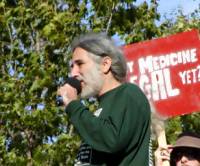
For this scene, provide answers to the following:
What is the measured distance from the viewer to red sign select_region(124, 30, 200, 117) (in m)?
5.50

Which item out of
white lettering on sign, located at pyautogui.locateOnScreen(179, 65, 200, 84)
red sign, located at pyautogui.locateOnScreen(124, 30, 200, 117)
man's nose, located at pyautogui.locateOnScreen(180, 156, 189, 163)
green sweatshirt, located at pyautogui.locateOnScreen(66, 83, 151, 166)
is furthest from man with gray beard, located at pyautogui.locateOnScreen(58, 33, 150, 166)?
white lettering on sign, located at pyautogui.locateOnScreen(179, 65, 200, 84)

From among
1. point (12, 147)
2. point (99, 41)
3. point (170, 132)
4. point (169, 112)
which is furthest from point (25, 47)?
point (99, 41)

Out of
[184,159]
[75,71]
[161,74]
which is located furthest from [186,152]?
[75,71]

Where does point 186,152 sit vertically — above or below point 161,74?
below

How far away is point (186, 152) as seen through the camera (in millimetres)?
4508

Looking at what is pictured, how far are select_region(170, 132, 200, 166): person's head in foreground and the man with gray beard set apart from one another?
118 centimetres

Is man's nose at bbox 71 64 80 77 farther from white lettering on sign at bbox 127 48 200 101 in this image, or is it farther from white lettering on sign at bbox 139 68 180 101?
white lettering on sign at bbox 139 68 180 101

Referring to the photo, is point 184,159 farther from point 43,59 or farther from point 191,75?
point 43,59

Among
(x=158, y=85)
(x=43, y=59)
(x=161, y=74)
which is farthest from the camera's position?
(x=43, y=59)

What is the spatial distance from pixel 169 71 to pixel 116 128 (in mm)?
2553

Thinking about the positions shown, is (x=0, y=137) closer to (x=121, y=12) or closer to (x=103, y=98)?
(x=121, y=12)

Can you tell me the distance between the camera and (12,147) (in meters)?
8.98

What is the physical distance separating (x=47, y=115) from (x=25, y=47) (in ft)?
3.83

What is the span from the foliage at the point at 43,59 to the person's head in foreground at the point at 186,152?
384 cm
